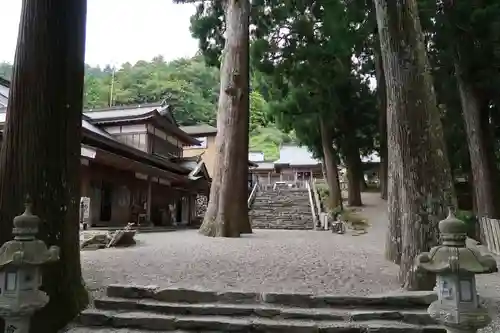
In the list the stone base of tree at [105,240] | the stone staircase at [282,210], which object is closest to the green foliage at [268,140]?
the stone staircase at [282,210]

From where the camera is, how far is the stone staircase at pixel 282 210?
2027 centimetres

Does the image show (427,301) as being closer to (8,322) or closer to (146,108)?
(8,322)

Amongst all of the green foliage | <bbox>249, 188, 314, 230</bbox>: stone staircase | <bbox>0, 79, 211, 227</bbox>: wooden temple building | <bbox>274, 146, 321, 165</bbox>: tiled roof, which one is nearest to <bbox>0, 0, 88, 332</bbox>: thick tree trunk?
<bbox>0, 79, 211, 227</bbox>: wooden temple building

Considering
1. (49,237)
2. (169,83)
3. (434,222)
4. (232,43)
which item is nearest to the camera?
(49,237)

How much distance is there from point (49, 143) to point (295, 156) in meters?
36.9

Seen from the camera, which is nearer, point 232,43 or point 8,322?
point 8,322

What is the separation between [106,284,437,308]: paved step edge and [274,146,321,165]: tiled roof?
3325 cm

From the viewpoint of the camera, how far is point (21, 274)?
11.3 feet

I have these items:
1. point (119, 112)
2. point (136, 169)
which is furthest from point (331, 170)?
point (119, 112)

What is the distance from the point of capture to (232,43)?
557 inches

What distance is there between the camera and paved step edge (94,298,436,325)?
4.35m

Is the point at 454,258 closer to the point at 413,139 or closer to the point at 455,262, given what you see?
the point at 455,262

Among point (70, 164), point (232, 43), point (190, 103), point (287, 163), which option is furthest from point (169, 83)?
point (70, 164)

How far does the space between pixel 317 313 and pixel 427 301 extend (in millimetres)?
1256
